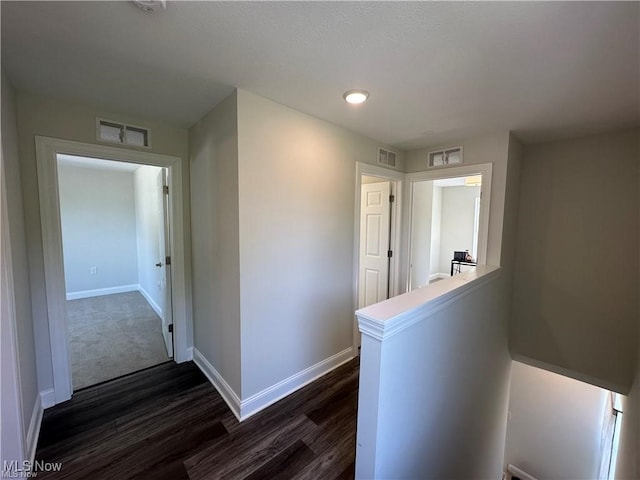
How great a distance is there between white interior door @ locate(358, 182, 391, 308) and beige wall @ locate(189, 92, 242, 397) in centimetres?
176

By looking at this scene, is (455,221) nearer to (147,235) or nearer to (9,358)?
(147,235)

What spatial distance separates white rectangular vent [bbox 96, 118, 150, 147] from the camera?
216cm

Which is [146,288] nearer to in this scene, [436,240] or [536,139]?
[536,139]

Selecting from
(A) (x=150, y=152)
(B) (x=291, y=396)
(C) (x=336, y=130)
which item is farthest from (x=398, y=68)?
(B) (x=291, y=396)

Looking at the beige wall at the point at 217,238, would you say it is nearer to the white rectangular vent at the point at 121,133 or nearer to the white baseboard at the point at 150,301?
the white rectangular vent at the point at 121,133

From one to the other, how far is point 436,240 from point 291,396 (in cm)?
631

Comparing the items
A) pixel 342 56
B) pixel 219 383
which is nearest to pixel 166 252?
pixel 219 383

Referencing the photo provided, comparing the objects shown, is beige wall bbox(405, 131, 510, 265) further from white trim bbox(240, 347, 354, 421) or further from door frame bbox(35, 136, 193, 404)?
door frame bbox(35, 136, 193, 404)

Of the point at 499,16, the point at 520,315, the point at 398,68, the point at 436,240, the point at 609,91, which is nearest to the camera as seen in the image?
the point at 499,16

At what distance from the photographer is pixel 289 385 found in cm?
230

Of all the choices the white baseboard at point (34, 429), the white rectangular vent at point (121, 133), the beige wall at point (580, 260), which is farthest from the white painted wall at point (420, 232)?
the white baseboard at point (34, 429)

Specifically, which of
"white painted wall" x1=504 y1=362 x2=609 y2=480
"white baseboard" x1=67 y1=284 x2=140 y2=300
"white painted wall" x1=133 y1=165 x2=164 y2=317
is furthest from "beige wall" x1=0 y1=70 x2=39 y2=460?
"white painted wall" x1=504 y1=362 x2=609 y2=480

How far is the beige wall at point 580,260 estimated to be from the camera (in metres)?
2.53

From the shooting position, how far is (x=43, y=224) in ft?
6.57
